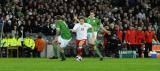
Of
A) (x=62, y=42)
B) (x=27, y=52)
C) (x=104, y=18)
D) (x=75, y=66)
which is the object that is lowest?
(x=75, y=66)

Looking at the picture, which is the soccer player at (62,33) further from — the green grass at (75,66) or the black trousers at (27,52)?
the black trousers at (27,52)

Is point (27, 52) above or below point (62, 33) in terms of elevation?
below

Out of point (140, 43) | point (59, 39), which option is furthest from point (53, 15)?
point (59, 39)

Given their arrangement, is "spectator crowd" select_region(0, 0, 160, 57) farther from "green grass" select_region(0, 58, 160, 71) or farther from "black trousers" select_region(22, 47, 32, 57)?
"green grass" select_region(0, 58, 160, 71)

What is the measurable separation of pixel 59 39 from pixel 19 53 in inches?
327

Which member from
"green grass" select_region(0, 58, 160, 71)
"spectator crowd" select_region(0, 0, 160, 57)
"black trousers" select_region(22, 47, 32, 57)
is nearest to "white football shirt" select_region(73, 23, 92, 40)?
"green grass" select_region(0, 58, 160, 71)

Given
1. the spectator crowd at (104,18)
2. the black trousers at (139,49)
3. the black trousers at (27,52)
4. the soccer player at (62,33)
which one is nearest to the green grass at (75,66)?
the soccer player at (62,33)

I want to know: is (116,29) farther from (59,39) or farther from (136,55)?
(59,39)

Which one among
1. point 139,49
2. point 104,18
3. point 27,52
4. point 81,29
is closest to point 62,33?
point 81,29

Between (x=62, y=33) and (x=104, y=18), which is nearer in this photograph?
(x=62, y=33)

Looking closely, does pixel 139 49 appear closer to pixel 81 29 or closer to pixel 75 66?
pixel 81 29

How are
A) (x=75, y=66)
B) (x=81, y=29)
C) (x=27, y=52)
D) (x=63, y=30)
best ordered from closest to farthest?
(x=75, y=66) → (x=81, y=29) → (x=63, y=30) → (x=27, y=52)

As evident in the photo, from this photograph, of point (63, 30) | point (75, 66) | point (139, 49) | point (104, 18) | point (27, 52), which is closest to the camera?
point (75, 66)

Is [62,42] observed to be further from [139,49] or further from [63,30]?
[139,49]
